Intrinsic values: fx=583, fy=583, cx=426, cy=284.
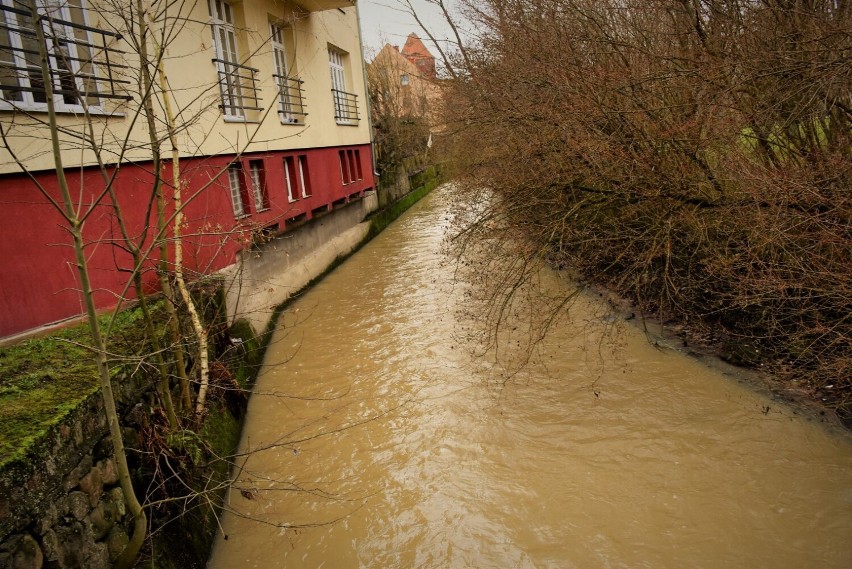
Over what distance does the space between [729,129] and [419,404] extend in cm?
520

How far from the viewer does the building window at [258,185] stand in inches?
434

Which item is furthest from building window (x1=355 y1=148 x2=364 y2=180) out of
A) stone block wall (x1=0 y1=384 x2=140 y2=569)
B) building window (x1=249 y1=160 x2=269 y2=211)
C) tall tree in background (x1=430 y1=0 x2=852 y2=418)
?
stone block wall (x1=0 y1=384 x2=140 y2=569)

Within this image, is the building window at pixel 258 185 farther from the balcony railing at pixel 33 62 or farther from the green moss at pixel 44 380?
the green moss at pixel 44 380

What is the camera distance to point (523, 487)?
19.4 ft

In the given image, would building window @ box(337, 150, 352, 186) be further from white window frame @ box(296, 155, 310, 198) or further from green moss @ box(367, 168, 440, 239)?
white window frame @ box(296, 155, 310, 198)

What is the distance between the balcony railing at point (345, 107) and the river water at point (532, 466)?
28.5ft

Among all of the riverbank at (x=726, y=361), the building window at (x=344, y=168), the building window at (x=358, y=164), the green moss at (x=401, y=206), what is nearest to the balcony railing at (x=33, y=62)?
the riverbank at (x=726, y=361)

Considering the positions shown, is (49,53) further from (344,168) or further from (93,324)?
(344,168)

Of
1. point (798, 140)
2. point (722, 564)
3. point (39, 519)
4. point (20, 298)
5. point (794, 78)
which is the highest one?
point (794, 78)

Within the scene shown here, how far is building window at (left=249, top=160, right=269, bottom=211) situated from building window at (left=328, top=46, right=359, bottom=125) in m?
4.83

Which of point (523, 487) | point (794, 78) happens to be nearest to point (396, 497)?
point (523, 487)

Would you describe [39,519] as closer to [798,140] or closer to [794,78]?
[794,78]

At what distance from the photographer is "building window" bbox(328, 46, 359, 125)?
52.9 feet

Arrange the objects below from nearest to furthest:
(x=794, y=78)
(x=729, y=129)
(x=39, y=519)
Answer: (x=39, y=519) < (x=794, y=78) < (x=729, y=129)
